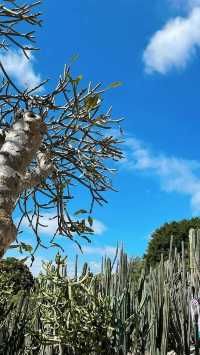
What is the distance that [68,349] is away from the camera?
321 cm

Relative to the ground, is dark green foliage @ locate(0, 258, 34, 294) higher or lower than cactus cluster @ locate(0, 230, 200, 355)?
higher

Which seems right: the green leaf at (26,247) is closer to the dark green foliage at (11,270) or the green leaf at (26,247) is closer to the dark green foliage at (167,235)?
the dark green foliage at (11,270)

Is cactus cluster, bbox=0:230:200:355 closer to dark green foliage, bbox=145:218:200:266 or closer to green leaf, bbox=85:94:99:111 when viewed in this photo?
green leaf, bbox=85:94:99:111

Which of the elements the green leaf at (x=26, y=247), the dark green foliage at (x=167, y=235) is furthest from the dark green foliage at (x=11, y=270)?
the dark green foliage at (x=167, y=235)

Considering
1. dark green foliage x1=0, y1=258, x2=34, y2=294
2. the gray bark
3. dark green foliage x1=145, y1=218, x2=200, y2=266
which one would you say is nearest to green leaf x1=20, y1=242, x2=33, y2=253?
dark green foliage x1=0, y1=258, x2=34, y2=294

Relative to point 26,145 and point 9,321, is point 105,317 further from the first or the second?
point 9,321

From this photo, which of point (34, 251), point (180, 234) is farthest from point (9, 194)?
point (180, 234)

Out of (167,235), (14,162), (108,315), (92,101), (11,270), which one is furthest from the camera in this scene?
(167,235)

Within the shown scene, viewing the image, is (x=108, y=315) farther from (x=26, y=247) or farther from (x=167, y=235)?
Answer: (x=167, y=235)

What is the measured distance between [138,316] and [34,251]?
4.35 feet

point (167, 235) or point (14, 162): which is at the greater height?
point (167, 235)

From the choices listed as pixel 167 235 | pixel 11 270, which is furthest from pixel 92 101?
pixel 167 235

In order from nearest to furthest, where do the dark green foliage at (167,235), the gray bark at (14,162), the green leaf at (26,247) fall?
the gray bark at (14,162), the green leaf at (26,247), the dark green foliage at (167,235)

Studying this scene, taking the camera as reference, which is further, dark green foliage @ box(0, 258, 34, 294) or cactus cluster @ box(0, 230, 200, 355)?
dark green foliage @ box(0, 258, 34, 294)
